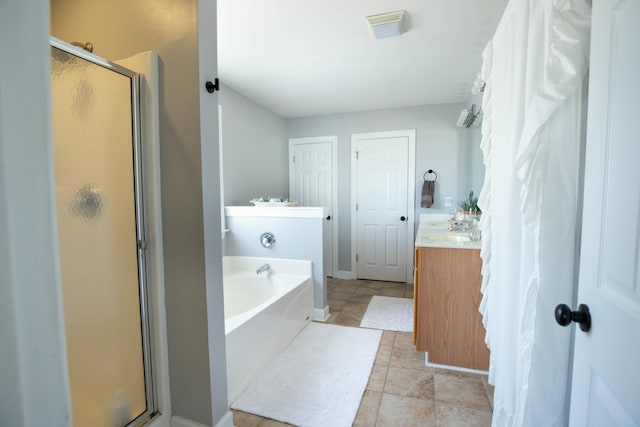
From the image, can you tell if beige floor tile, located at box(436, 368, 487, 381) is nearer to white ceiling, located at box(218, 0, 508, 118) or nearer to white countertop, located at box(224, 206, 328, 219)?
white countertop, located at box(224, 206, 328, 219)

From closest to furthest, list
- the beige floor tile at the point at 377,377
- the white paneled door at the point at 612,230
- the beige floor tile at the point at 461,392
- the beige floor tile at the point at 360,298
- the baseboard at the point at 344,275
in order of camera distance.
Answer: the white paneled door at the point at 612,230 → the beige floor tile at the point at 461,392 → the beige floor tile at the point at 377,377 → the beige floor tile at the point at 360,298 → the baseboard at the point at 344,275

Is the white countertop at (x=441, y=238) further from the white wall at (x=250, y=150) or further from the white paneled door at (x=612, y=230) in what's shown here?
the white wall at (x=250, y=150)

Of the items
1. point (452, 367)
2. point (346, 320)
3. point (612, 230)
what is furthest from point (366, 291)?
point (612, 230)

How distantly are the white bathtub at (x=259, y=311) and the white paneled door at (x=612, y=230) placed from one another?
1525 mm

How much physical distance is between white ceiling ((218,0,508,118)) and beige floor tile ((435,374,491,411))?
7.61ft

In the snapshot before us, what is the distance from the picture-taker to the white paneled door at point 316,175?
4262mm

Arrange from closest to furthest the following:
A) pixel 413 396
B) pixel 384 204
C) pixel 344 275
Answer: pixel 413 396 < pixel 384 204 < pixel 344 275

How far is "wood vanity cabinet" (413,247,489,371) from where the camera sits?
1874 mm

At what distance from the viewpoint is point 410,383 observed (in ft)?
5.96

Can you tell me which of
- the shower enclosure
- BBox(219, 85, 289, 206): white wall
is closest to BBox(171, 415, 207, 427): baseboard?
the shower enclosure

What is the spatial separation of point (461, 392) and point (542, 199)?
4.58 ft

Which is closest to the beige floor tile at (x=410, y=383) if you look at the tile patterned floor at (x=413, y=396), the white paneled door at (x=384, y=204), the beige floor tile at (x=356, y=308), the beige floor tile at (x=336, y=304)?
the tile patterned floor at (x=413, y=396)

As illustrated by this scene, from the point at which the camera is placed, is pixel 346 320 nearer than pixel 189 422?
No

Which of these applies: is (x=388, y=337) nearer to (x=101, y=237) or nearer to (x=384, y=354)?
(x=384, y=354)
